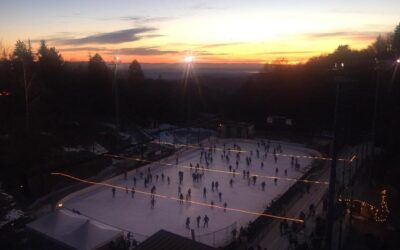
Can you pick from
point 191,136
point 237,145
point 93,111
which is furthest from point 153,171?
point 93,111

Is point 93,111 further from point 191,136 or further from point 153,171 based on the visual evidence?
point 153,171

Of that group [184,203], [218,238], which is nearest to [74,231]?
[218,238]

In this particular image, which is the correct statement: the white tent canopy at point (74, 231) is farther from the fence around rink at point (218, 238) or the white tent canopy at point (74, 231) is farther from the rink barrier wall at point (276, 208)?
the rink barrier wall at point (276, 208)

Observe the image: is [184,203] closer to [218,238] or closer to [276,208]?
[218,238]

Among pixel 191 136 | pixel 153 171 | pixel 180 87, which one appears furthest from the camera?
pixel 180 87

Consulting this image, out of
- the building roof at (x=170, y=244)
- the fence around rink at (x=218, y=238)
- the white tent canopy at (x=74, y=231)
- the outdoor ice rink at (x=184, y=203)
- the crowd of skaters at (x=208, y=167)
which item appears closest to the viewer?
the building roof at (x=170, y=244)

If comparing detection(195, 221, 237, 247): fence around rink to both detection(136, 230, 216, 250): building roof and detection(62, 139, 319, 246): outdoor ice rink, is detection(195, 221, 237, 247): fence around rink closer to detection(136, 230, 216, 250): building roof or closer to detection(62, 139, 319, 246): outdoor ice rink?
detection(62, 139, 319, 246): outdoor ice rink

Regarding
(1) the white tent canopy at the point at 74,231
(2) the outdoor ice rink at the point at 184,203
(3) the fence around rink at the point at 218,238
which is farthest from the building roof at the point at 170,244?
(2) the outdoor ice rink at the point at 184,203
